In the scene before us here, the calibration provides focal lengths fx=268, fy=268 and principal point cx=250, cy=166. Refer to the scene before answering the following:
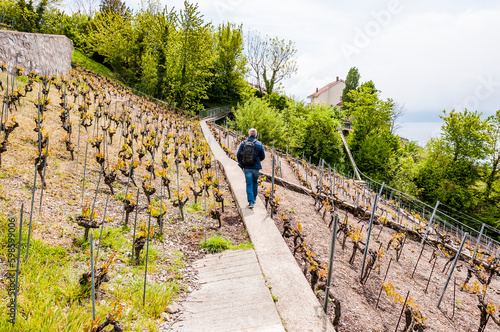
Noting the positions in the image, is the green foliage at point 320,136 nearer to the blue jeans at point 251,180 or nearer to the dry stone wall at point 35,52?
the dry stone wall at point 35,52

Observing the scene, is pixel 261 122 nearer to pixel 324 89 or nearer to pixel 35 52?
pixel 35 52

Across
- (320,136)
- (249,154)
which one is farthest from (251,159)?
(320,136)

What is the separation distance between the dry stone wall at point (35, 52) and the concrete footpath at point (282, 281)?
11.2m

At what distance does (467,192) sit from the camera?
73.5 feet

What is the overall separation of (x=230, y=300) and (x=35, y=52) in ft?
59.1

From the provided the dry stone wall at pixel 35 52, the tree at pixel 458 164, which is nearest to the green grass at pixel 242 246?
the dry stone wall at pixel 35 52

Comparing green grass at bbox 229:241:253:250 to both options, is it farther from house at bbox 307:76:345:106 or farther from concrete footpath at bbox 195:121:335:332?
house at bbox 307:76:345:106

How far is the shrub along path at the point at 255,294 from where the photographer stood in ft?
9.72

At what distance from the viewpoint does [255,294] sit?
11.2 ft

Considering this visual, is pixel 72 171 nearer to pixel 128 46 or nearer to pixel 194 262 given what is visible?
pixel 194 262

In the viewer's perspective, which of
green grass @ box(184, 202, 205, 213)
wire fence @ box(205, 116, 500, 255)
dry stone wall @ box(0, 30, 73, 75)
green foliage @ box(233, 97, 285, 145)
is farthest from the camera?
green foliage @ box(233, 97, 285, 145)

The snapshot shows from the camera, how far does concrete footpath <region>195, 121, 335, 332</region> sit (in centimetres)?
305

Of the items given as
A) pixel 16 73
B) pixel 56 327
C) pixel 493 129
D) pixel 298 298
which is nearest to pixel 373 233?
pixel 298 298

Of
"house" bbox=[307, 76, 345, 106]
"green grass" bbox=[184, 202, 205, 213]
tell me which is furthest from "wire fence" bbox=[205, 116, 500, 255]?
"house" bbox=[307, 76, 345, 106]
